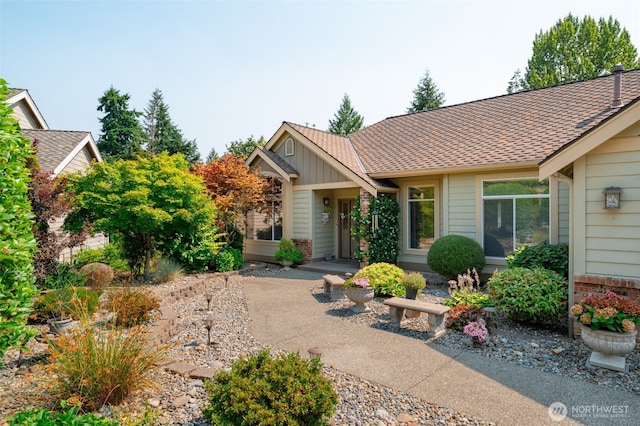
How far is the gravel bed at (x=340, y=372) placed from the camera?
3.47 metres

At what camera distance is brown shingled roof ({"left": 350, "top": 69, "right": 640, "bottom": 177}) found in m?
9.26

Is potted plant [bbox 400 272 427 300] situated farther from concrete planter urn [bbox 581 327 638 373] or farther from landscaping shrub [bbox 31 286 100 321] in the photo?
landscaping shrub [bbox 31 286 100 321]

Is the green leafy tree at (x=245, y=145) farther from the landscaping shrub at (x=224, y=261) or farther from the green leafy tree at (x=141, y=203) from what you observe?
the green leafy tree at (x=141, y=203)

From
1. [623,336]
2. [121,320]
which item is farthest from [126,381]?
[623,336]

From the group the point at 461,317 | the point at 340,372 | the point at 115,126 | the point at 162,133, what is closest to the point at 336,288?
the point at 461,317

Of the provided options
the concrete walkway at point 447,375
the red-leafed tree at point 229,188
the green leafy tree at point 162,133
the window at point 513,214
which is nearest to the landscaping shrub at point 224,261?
the red-leafed tree at point 229,188

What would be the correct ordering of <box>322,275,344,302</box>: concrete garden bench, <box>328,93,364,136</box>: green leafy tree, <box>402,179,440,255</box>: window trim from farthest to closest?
<box>328,93,364,136</box>: green leafy tree < <box>402,179,440,255</box>: window trim < <box>322,275,344,302</box>: concrete garden bench

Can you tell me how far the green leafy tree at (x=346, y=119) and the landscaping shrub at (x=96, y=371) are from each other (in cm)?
4327

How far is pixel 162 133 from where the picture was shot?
37188mm

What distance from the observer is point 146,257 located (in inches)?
399

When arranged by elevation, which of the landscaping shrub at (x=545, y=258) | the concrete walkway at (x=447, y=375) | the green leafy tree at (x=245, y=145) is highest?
the green leafy tree at (x=245, y=145)

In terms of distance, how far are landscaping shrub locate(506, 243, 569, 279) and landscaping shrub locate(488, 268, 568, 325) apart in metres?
0.87

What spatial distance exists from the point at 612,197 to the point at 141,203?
9803 mm

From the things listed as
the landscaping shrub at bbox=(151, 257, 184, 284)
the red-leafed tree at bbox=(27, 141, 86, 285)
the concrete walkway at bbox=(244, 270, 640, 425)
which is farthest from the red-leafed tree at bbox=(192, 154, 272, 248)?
the concrete walkway at bbox=(244, 270, 640, 425)
